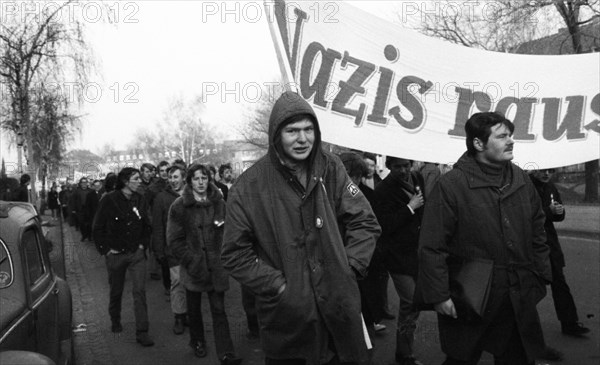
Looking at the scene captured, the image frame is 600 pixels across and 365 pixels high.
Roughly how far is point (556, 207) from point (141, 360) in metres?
4.10

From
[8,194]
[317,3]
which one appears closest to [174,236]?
[317,3]

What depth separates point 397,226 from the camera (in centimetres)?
583

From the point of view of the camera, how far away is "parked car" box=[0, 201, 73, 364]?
3.56m

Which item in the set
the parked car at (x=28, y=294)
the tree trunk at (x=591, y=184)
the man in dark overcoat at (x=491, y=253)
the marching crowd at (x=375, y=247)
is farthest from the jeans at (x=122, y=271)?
the tree trunk at (x=591, y=184)

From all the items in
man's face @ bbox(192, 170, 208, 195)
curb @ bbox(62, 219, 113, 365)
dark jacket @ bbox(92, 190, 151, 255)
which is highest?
man's face @ bbox(192, 170, 208, 195)

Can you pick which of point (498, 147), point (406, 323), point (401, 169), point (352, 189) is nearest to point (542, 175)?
point (401, 169)

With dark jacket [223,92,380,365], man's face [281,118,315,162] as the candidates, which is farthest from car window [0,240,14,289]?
man's face [281,118,315,162]

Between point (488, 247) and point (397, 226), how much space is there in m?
2.01

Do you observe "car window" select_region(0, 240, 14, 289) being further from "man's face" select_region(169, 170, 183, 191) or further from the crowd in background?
"man's face" select_region(169, 170, 183, 191)

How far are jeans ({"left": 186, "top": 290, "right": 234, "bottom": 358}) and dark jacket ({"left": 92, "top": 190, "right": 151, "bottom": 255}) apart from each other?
59.3 inches

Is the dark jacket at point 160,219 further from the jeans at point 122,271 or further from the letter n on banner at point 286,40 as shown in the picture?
the letter n on banner at point 286,40

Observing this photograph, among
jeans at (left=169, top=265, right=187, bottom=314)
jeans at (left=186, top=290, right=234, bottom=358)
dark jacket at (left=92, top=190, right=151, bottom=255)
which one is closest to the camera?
jeans at (left=186, top=290, right=234, bottom=358)

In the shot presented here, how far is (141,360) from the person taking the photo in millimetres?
6535

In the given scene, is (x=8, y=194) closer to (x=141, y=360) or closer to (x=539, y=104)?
(x=141, y=360)
